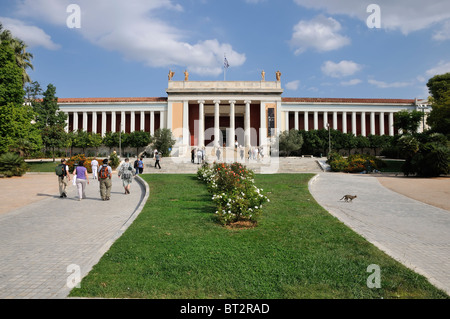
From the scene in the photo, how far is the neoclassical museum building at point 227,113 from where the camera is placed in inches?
1745

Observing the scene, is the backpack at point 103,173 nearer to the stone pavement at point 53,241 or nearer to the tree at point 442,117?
the stone pavement at point 53,241

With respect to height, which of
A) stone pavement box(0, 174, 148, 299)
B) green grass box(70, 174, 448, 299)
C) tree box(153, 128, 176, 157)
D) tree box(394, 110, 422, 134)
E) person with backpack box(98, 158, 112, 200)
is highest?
tree box(394, 110, 422, 134)

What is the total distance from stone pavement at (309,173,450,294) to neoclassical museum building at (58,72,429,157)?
1287 inches

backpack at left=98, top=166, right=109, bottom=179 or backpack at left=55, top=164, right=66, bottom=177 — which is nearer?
backpack at left=98, top=166, right=109, bottom=179

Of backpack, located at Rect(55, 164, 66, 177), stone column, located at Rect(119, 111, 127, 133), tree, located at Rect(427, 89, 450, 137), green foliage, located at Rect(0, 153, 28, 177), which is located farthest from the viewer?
stone column, located at Rect(119, 111, 127, 133)

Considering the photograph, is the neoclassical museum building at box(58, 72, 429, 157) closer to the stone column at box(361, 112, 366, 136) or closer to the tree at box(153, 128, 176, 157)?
the stone column at box(361, 112, 366, 136)

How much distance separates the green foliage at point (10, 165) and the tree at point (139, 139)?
25.4 m

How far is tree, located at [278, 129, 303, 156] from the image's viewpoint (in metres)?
39.5

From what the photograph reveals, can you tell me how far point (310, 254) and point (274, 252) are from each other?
557 mm

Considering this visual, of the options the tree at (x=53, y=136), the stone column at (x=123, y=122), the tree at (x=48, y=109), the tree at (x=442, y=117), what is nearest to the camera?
the tree at (x=442, y=117)

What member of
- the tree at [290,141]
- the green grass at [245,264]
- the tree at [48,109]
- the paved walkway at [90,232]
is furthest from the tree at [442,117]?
the tree at [48,109]

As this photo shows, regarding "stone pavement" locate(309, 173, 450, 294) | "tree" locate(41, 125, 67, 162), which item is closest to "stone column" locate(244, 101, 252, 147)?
"tree" locate(41, 125, 67, 162)

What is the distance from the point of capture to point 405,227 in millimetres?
6504

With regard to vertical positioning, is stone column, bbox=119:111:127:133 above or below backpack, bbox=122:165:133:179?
above
